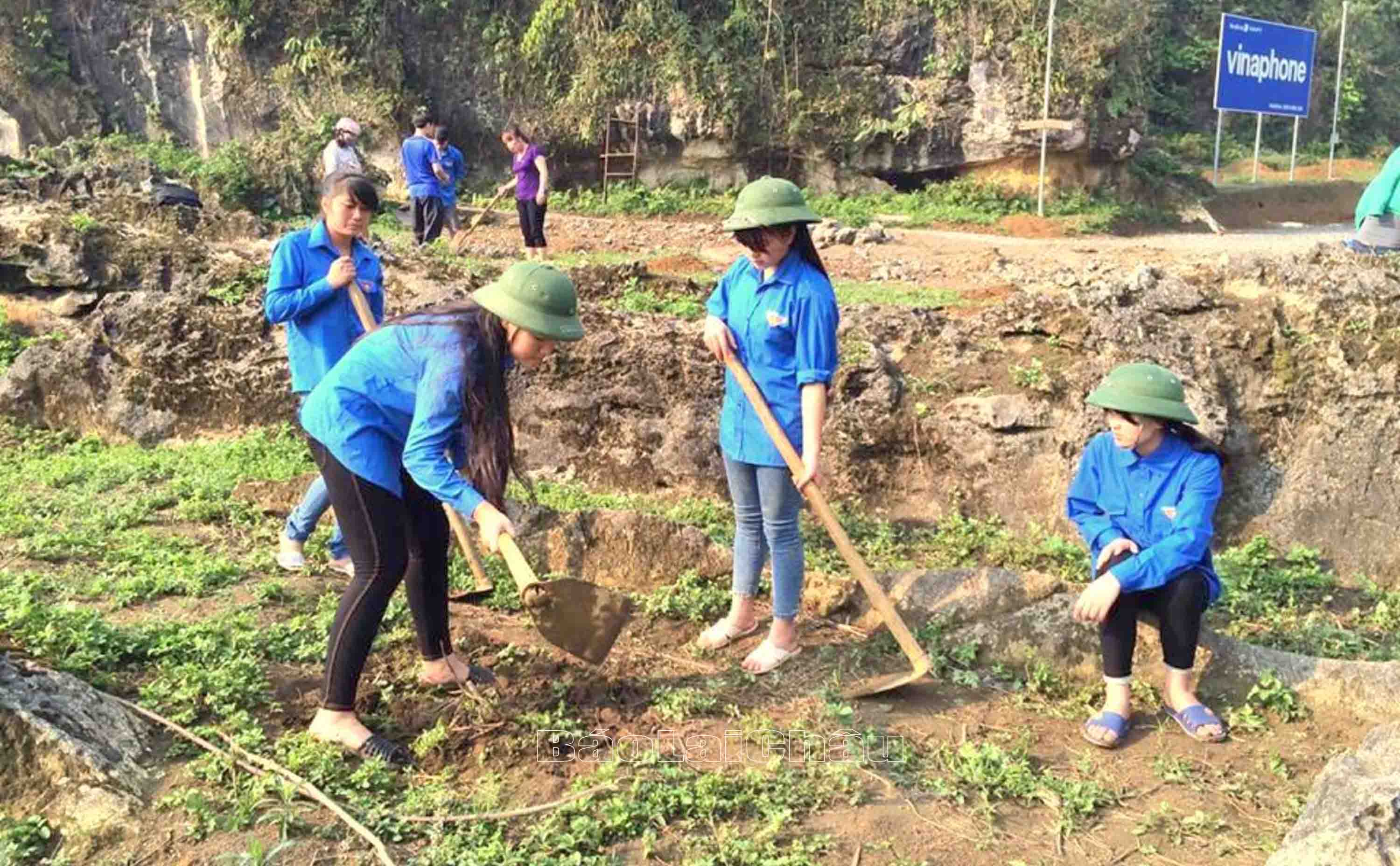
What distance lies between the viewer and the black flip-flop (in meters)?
3.21

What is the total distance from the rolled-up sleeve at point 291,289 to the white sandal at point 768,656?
2.07 m

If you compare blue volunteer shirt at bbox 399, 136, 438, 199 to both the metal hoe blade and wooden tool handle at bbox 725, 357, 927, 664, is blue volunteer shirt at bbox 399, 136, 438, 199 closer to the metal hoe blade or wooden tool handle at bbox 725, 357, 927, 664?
wooden tool handle at bbox 725, 357, 927, 664

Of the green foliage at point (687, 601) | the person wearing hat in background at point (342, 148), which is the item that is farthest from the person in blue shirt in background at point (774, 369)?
the person wearing hat in background at point (342, 148)

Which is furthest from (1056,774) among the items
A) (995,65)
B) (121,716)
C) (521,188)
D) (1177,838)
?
(995,65)

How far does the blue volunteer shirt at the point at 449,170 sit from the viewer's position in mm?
11656

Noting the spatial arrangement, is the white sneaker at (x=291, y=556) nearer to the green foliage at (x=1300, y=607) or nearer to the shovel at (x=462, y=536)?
the shovel at (x=462, y=536)

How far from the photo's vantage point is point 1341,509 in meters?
5.76

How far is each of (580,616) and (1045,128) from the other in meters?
15.9

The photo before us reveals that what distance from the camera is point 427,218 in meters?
11.8

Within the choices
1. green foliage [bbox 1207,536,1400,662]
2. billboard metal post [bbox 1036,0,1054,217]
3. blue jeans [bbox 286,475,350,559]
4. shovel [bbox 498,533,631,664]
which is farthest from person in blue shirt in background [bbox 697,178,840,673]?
billboard metal post [bbox 1036,0,1054,217]

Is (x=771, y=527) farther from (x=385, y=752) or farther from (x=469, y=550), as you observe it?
(x=385, y=752)

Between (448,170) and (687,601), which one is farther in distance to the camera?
(448,170)

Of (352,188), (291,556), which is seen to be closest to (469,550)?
(291,556)

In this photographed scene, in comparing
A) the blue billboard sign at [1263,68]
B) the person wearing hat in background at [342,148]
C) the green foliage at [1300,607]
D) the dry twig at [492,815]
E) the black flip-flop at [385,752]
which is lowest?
the green foliage at [1300,607]
